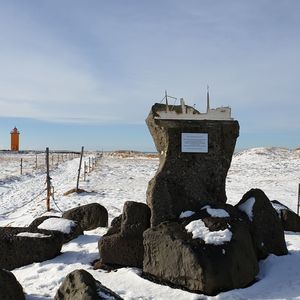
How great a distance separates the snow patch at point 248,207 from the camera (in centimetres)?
727

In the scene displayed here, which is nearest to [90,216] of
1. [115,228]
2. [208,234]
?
[115,228]

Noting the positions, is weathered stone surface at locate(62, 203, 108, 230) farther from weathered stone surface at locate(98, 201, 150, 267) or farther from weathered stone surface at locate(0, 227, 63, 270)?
weathered stone surface at locate(98, 201, 150, 267)

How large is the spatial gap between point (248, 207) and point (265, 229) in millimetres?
461

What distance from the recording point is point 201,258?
590 centimetres

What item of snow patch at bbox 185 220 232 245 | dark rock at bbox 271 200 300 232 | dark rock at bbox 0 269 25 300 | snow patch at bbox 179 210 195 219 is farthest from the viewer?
dark rock at bbox 271 200 300 232

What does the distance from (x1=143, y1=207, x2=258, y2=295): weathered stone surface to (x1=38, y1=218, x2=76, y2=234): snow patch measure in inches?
96.4

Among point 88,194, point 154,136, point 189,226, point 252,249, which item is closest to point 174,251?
point 189,226

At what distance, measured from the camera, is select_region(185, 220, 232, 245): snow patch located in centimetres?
617

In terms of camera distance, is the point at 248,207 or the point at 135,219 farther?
the point at 248,207

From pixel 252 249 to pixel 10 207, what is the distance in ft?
38.6

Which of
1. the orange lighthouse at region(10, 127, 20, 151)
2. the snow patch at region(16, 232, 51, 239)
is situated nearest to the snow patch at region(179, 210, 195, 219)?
the snow patch at region(16, 232, 51, 239)

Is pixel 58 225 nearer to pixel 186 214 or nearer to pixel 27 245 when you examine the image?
pixel 27 245

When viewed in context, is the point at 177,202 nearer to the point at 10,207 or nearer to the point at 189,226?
the point at 189,226

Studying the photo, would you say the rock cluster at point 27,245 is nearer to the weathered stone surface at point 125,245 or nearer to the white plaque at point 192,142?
the weathered stone surface at point 125,245
